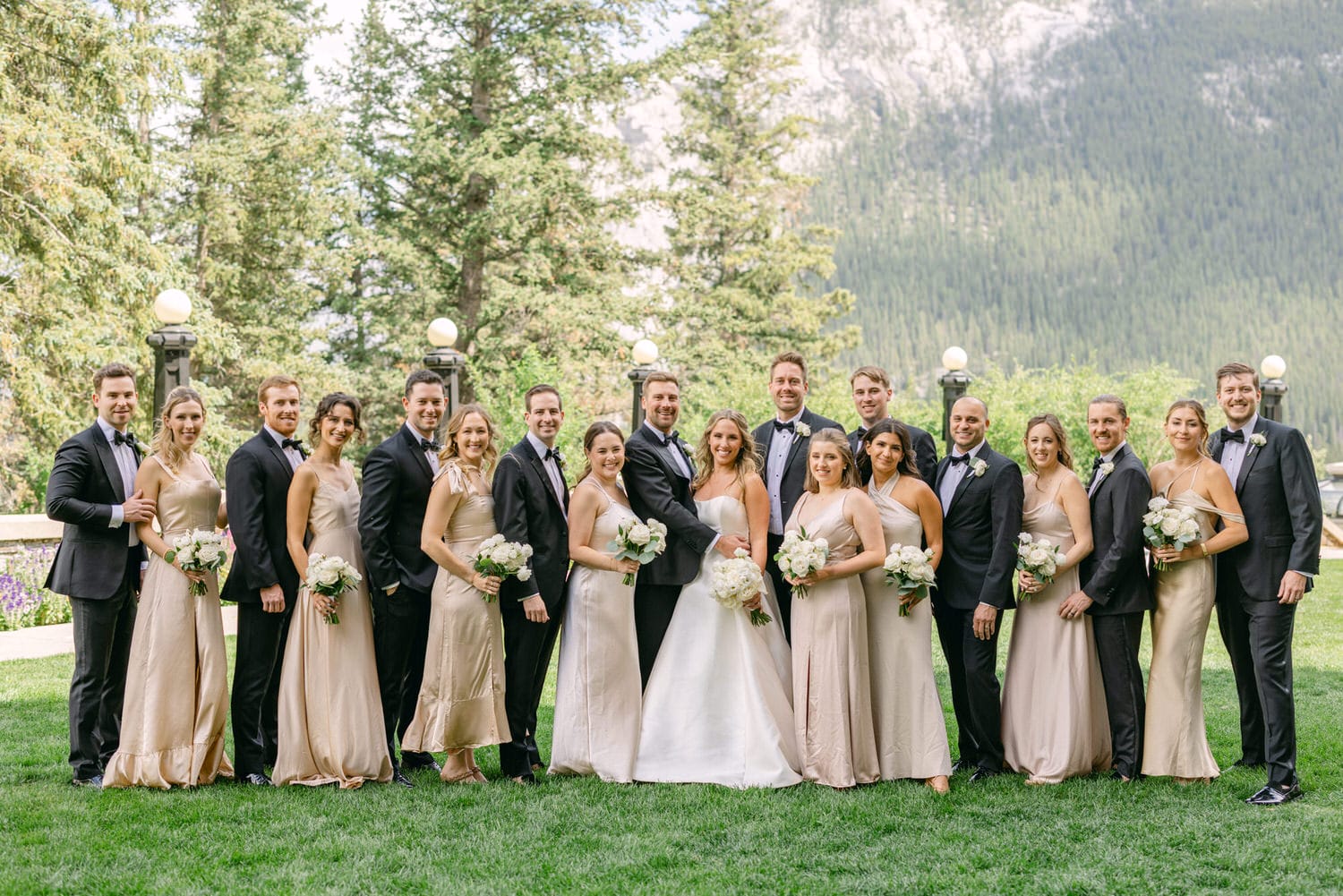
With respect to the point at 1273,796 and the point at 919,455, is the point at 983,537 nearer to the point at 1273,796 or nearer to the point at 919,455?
the point at 919,455

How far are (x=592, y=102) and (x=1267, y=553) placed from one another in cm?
2471

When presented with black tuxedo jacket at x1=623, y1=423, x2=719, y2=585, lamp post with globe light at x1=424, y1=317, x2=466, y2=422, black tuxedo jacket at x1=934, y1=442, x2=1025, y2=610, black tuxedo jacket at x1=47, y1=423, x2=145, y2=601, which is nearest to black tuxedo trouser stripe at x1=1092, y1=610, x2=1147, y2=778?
black tuxedo jacket at x1=934, y1=442, x2=1025, y2=610

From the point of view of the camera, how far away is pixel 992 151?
131 m

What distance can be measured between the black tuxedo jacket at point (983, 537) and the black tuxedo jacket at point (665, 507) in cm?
140

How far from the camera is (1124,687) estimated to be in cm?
665

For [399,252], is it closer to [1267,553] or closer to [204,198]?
[204,198]

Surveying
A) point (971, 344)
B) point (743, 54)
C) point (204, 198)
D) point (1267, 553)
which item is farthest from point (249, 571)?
point (971, 344)

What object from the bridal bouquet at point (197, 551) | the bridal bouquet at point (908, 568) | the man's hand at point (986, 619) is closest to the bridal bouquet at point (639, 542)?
the bridal bouquet at point (908, 568)

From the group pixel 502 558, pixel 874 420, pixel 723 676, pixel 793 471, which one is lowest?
pixel 723 676

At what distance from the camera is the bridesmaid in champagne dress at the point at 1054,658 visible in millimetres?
6645

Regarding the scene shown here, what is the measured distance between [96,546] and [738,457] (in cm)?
363

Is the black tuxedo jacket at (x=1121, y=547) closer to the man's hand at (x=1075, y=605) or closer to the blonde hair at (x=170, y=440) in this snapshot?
the man's hand at (x=1075, y=605)

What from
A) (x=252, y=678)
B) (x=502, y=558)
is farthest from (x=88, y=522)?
(x=502, y=558)

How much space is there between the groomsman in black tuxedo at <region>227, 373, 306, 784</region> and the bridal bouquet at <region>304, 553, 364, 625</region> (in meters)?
0.27
